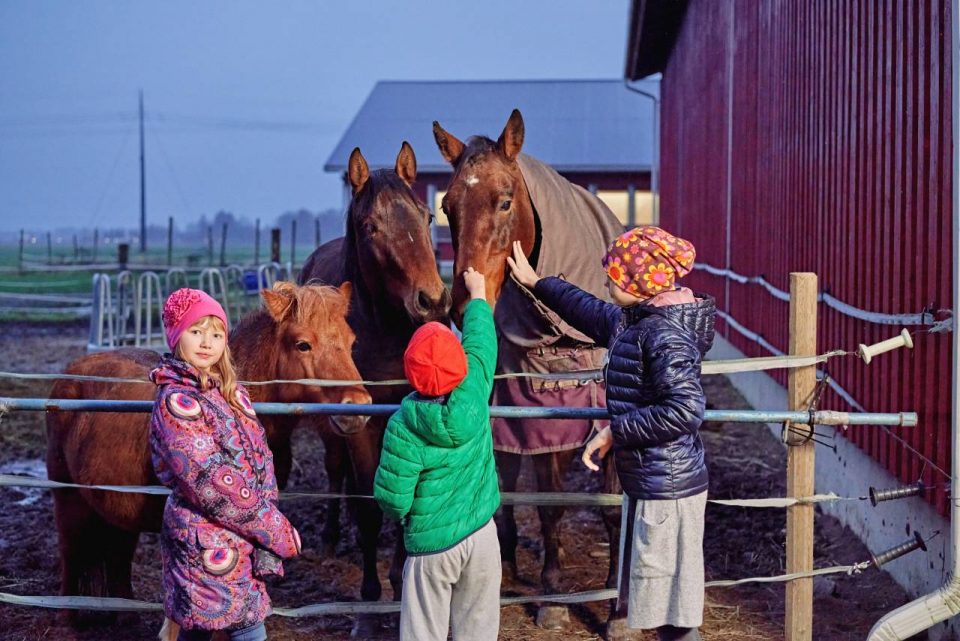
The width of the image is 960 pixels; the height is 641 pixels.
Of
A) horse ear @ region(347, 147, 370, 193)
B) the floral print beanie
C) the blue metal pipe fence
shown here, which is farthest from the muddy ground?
horse ear @ region(347, 147, 370, 193)

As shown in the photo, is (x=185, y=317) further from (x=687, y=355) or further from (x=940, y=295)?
(x=940, y=295)

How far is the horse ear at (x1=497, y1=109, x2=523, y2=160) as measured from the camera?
4750 millimetres

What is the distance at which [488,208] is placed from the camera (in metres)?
4.59

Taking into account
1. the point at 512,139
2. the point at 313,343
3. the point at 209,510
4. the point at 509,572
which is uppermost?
the point at 512,139

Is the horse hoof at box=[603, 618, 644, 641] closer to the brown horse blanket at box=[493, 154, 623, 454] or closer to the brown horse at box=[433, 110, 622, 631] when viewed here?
the brown horse at box=[433, 110, 622, 631]

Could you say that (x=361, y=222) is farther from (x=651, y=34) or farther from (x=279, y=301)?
(x=651, y=34)

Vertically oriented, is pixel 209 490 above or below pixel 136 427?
below

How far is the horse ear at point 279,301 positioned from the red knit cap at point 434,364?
1.14 m

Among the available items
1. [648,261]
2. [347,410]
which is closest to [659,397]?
[648,261]

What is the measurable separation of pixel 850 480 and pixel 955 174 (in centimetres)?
310

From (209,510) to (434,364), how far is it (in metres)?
0.78

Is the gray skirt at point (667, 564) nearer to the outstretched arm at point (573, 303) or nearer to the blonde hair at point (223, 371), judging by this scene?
the outstretched arm at point (573, 303)

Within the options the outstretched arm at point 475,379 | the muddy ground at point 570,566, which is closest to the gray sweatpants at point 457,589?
the outstretched arm at point 475,379

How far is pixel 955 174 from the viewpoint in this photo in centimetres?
355
